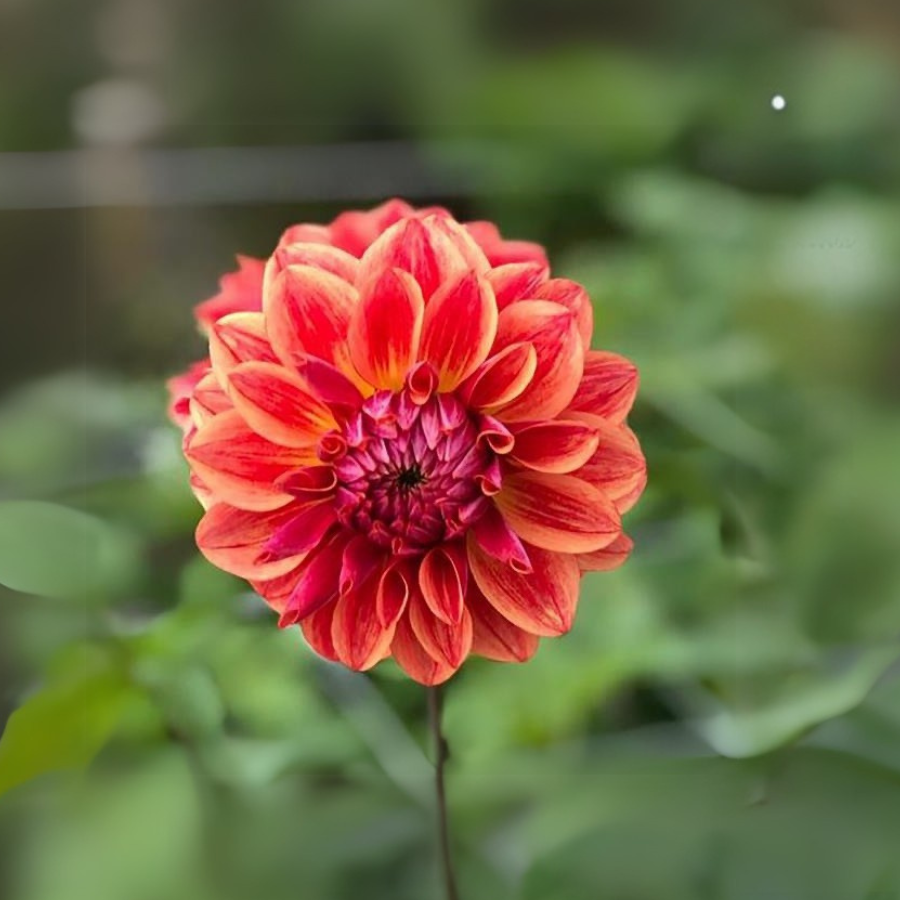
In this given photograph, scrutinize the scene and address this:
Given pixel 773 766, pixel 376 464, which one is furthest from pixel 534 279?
pixel 773 766

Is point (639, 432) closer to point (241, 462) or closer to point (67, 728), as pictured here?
point (241, 462)

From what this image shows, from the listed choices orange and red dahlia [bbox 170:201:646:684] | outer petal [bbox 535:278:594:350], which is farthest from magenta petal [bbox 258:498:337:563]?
outer petal [bbox 535:278:594:350]

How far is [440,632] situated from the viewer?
0.37 m

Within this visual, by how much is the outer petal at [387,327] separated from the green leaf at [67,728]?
18cm

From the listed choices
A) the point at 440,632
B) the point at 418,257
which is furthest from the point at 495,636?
the point at 418,257

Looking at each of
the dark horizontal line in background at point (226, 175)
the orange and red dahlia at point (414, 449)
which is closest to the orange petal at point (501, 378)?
the orange and red dahlia at point (414, 449)

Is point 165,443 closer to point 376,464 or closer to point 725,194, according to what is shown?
point 376,464

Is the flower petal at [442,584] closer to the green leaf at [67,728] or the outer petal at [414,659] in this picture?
the outer petal at [414,659]

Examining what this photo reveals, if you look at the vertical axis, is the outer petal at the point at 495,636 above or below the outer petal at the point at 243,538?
below

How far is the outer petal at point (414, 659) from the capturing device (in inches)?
14.9

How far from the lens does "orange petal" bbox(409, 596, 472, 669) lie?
1.21 ft

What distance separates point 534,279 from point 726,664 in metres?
0.17

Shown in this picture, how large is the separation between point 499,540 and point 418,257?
0.10 meters

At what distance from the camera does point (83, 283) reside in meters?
0.45
